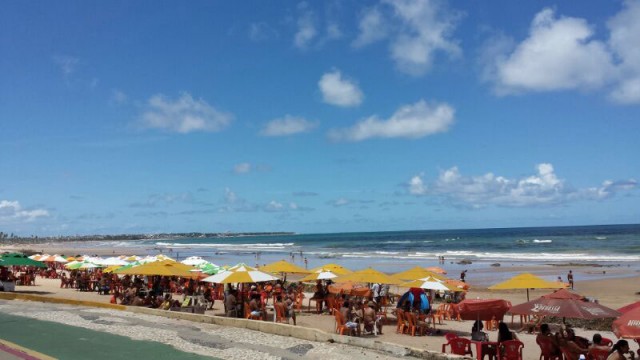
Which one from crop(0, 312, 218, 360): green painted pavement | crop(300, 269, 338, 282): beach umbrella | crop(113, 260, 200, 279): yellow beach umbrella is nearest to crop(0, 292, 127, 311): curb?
crop(113, 260, 200, 279): yellow beach umbrella

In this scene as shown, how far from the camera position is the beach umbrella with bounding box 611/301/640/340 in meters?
7.82

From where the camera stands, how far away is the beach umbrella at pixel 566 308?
9711 millimetres

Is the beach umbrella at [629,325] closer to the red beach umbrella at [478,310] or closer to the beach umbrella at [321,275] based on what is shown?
the red beach umbrella at [478,310]

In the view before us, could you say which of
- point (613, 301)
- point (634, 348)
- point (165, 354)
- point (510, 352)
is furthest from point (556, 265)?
point (165, 354)

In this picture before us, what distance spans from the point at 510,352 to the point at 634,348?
405cm

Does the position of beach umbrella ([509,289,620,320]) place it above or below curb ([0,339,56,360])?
above

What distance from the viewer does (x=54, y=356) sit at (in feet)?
31.9

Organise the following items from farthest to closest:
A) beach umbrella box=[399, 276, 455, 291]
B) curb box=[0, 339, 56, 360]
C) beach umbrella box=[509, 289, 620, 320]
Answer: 1. beach umbrella box=[399, 276, 455, 291]
2. beach umbrella box=[509, 289, 620, 320]
3. curb box=[0, 339, 56, 360]

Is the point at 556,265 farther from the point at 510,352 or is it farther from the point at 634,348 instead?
the point at 510,352

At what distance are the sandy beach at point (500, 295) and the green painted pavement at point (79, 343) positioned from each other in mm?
5135

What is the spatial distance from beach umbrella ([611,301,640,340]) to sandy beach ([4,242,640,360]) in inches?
126

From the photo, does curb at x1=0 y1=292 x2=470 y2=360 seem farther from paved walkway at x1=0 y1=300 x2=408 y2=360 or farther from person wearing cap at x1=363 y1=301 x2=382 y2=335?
person wearing cap at x1=363 y1=301 x2=382 y2=335

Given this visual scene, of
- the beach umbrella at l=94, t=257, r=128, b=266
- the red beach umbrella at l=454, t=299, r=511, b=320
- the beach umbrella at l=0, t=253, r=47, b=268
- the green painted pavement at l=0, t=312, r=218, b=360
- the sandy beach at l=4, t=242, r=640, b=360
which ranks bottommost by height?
the sandy beach at l=4, t=242, r=640, b=360

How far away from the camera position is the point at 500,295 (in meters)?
25.7
